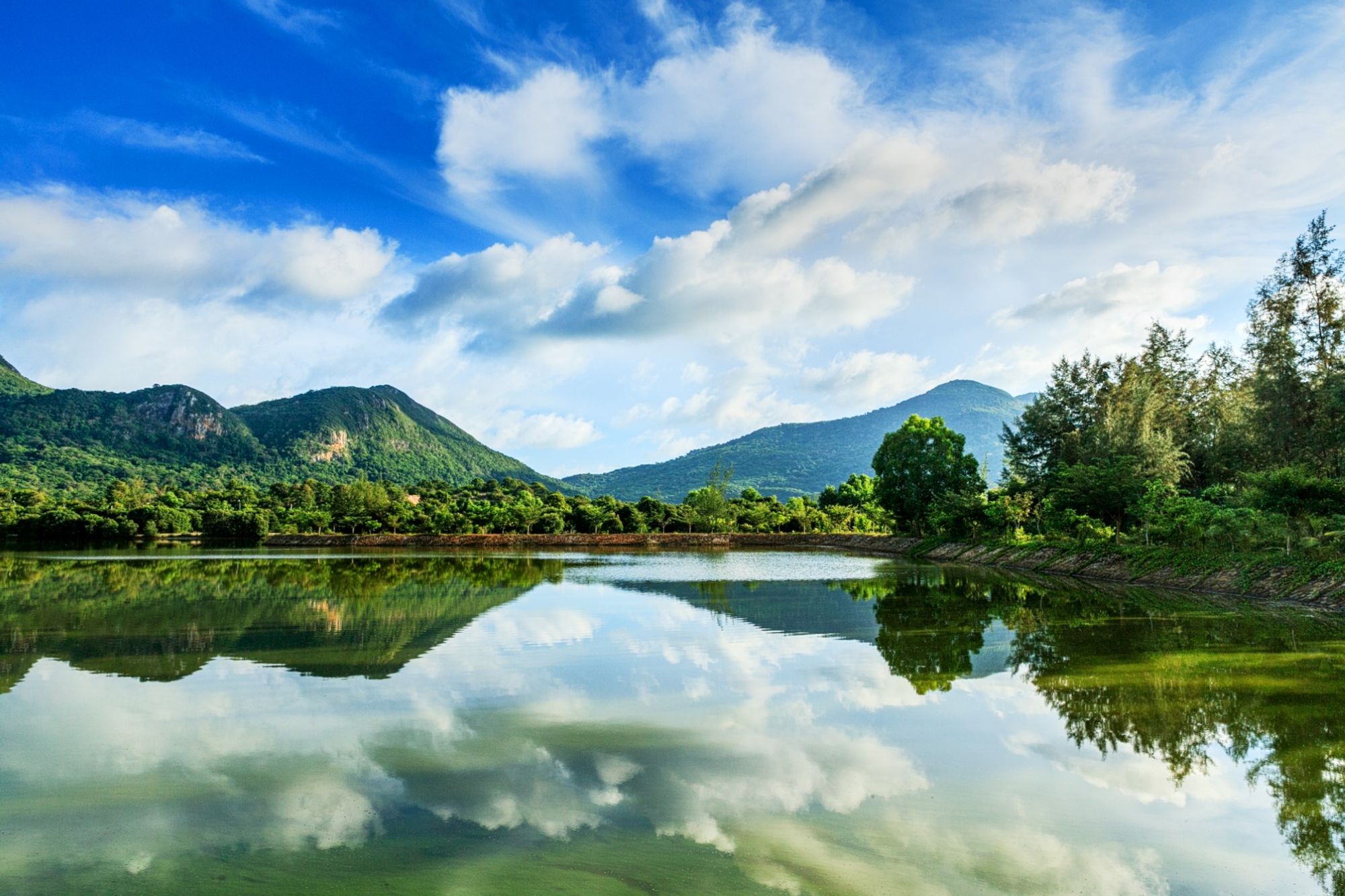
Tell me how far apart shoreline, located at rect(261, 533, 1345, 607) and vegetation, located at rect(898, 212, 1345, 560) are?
1165 millimetres

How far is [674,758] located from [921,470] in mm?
50913

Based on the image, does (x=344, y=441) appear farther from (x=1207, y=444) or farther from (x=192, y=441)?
(x=1207, y=444)

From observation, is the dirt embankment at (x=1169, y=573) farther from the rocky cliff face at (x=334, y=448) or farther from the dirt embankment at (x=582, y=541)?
the rocky cliff face at (x=334, y=448)

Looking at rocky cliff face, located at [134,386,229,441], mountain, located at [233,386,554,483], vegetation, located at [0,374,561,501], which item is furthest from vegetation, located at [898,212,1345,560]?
rocky cliff face, located at [134,386,229,441]

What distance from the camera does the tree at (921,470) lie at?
2141 inches

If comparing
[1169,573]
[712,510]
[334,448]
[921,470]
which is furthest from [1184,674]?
[334,448]

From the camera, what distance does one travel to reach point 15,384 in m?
147

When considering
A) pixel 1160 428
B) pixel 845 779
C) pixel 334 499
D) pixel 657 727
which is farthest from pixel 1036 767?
pixel 334 499

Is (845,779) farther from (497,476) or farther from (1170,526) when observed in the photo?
(497,476)

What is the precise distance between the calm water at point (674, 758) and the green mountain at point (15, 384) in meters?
165

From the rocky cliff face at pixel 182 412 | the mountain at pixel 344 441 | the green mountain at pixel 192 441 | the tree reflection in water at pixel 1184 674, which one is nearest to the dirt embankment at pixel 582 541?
the tree reflection in water at pixel 1184 674

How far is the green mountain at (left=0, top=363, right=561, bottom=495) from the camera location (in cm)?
12375

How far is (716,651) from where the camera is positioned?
47.7 ft

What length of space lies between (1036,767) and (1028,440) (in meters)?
43.5
